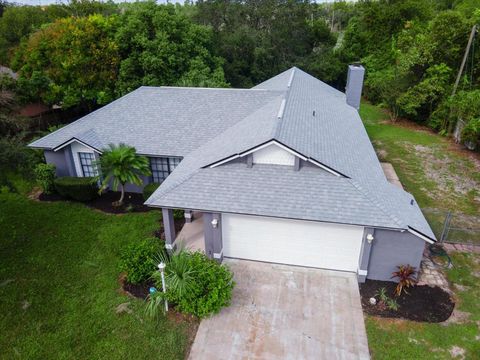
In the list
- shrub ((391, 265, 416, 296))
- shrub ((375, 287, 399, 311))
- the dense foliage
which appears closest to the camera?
shrub ((375, 287, 399, 311))

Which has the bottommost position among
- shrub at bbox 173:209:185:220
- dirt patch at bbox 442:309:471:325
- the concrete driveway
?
dirt patch at bbox 442:309:471:325

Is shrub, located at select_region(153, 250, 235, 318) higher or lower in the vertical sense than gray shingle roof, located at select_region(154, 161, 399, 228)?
lower

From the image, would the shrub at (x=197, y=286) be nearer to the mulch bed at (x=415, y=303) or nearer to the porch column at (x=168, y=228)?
the porch column at (x=168, y=228)

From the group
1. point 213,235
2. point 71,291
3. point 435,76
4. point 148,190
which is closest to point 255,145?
point 213,235

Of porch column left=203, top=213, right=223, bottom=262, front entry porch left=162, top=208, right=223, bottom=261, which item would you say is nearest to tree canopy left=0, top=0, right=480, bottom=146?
front entry porch left=162, top=208, right=223, bottom=261

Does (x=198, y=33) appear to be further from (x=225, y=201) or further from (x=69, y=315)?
(x=69, y=315)

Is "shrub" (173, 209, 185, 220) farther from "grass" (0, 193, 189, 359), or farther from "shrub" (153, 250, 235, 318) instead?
"shrub" (153, 250, 235, 318)

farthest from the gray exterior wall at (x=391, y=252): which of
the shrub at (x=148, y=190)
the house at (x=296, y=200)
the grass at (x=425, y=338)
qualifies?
the shrub at (x=148, y=190)

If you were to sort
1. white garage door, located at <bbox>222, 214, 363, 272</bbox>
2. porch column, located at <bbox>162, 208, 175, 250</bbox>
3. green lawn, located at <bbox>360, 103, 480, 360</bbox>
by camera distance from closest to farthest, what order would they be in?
green lawn, located at <bbox>360, 103, 480, 360</bbox>
white garage door, located at <bbox>222, 214, 363, 272</bbox>
porch column, located at <bbox>162, 208, 175, 250</bbox>
